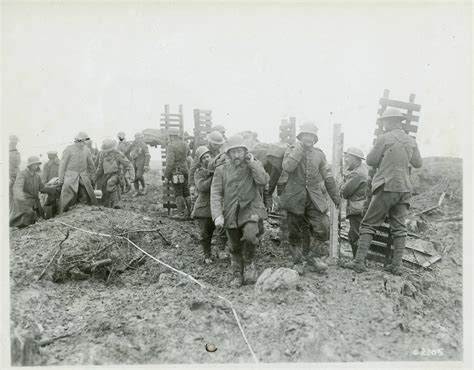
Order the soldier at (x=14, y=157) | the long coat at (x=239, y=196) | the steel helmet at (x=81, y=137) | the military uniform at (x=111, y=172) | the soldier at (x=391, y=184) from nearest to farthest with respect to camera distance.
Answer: the long coat at (x=239, y=196) → the soldier at (x=391, y=184) → the soldier at (x=14, y=157) → the steel helmet at (x=81, y=137) → the military uniform at (x=111, y=172)

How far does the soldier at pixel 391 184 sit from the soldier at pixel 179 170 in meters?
4.07

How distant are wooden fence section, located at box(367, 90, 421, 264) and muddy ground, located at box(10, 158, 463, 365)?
0.19m

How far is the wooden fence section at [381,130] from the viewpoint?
5016mm

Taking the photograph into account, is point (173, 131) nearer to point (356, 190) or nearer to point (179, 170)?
point (179, 170)

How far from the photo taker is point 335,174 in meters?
4.84

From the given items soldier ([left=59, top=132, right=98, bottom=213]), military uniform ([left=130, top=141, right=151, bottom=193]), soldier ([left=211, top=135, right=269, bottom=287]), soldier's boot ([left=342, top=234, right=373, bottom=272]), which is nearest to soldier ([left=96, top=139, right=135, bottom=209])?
soldier ([left=59, top=132, right=98, bottom=213])

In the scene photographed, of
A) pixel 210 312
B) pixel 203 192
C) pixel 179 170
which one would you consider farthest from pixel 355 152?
pixel 179 170

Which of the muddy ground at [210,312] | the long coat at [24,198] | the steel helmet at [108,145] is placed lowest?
the muddy ground at [210,312]

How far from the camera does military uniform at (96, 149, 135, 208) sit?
786cm

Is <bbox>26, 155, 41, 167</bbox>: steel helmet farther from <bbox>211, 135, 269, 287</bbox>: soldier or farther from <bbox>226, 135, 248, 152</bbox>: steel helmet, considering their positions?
<bbox>226, 135, 248, 152</bbox>: steel helmet

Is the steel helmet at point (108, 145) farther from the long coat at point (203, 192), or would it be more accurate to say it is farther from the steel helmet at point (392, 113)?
the steel helmet at point (392, 113)

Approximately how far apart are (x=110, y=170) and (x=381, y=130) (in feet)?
17.1

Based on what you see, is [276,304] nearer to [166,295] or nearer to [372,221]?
[166,295]

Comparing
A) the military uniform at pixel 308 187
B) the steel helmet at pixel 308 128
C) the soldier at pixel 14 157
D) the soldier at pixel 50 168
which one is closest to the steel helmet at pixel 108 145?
the soldier at pixel 50 168
